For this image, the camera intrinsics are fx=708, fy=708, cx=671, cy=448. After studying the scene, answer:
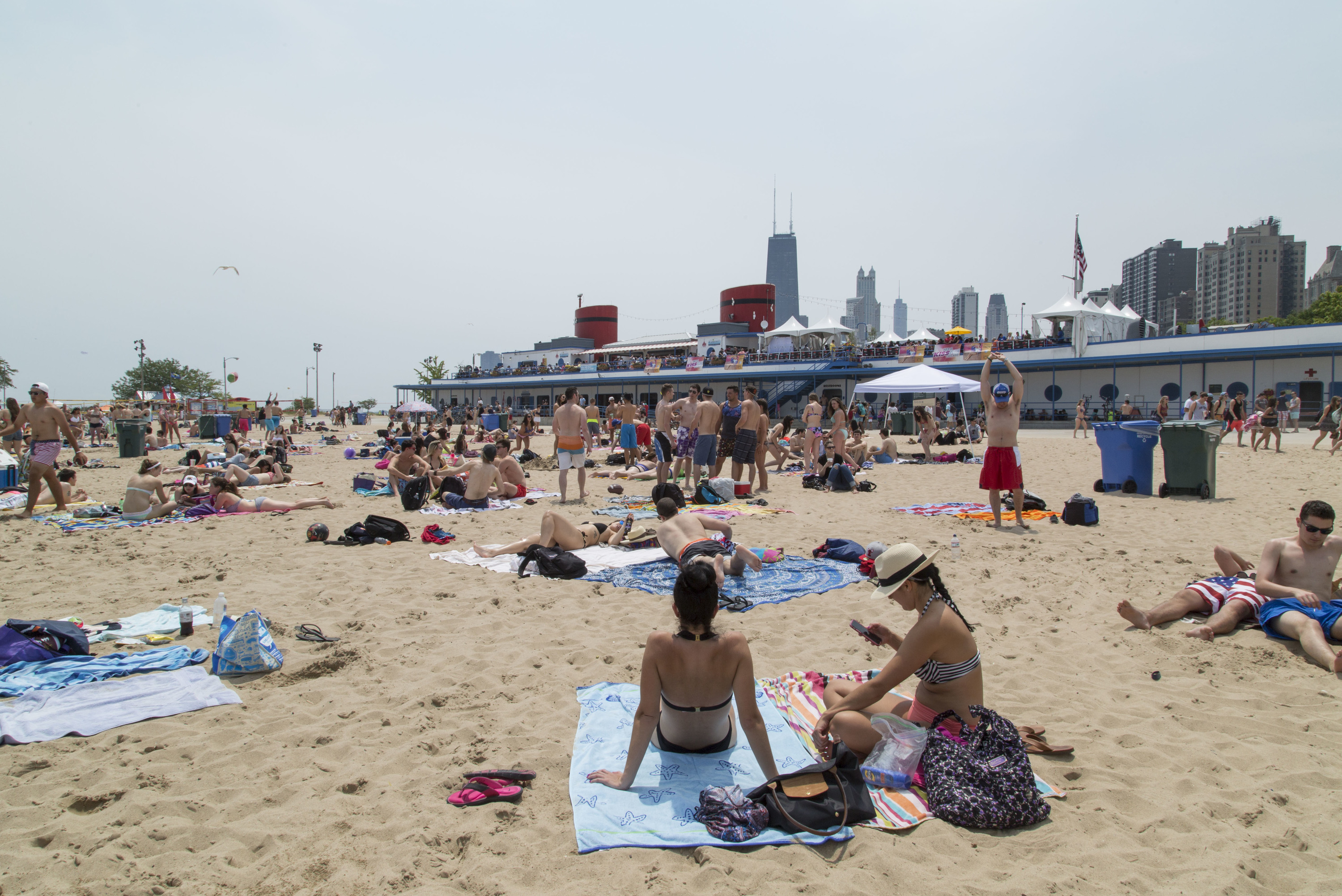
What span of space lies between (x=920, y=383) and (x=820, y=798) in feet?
48.2

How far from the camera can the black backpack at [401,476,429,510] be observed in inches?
352

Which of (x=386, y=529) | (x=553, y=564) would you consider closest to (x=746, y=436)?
(x=553, y=564)

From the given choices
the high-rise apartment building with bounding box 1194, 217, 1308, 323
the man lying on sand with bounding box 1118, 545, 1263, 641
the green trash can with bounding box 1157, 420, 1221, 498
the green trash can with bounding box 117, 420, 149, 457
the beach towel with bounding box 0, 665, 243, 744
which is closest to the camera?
the beach towel with bounding box 0, 665, 243, 744

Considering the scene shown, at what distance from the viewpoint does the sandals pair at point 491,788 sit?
263 centimetres

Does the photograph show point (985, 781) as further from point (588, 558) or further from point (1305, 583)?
point (588, 558)

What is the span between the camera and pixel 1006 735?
2.51 meters

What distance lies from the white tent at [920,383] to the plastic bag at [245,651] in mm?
14025

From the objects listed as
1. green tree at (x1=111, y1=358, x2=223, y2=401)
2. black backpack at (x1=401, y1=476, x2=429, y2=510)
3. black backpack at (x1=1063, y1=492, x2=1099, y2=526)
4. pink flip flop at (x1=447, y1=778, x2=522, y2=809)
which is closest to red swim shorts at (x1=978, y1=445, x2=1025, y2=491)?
black backpack at (x1=1063, y1=492, x2=1099, y2=526)

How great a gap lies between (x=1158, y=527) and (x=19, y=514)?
1327cm

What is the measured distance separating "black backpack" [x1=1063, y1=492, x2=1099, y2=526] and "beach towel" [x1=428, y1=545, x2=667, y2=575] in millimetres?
4448

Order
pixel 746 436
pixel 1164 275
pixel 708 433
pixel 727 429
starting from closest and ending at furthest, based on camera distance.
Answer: pixel 746 436
pixel 708 433
pixel 727 429
pixel 1164 275

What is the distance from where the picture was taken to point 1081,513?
742cm

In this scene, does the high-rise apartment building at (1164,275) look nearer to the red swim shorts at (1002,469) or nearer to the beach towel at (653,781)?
the red swim shorts at (1002,469)

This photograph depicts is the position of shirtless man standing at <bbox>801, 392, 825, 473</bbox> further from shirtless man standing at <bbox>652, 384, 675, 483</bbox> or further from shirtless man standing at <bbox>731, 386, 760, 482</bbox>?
shirtless man standing at <bbox>652, 384, 675, 483</bbox>
